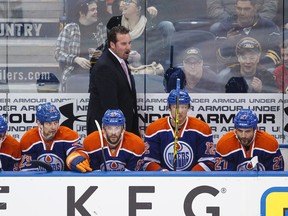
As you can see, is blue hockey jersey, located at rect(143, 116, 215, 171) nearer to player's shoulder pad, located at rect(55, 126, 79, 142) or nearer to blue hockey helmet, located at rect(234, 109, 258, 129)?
blue hockey helmet, located at rect(234, 109, 258, 129)

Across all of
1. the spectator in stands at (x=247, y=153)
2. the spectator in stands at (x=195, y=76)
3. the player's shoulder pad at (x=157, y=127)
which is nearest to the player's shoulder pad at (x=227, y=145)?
the spectator in stands at (x=247, y=153)

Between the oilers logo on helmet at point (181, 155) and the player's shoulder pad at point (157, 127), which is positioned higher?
the player's shoulder pad at point (157, 127)

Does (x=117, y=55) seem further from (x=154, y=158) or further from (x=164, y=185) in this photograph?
(x=164, y=185)

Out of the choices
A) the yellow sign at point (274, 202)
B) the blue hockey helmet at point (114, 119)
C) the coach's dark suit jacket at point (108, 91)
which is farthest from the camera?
the coach's dark suit jacket at point (108, 91)

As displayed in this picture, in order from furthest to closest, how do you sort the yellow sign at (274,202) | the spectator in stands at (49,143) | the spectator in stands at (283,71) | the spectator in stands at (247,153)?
the spectator in stands at (283,71) → the spectator in stands at (49,143) → the spectator in stands at (247,153) → the yellow sign at (274,202)

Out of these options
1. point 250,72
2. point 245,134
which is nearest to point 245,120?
point 245,134

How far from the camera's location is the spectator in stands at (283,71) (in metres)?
9.74

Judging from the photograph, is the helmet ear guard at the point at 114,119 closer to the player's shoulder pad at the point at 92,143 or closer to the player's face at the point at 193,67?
the player's shoulder pad at the point at 92,143

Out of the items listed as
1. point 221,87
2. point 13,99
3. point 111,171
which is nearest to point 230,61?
point 221,87

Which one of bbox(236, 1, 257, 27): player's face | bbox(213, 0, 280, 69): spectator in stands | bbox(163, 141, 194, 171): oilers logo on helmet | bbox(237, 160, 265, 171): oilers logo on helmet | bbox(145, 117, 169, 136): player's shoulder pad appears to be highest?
bbox(236, 1, 257, 27): player's face

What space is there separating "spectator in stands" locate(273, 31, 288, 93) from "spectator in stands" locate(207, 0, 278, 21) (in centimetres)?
24

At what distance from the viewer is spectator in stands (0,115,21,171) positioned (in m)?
8.37

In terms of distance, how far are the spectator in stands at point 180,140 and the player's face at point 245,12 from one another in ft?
4.93

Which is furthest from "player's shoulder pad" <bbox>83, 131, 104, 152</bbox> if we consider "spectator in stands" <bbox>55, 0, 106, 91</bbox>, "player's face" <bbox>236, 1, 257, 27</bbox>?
"player's face" <bbox>236, 1, 257, 27</bbox>
